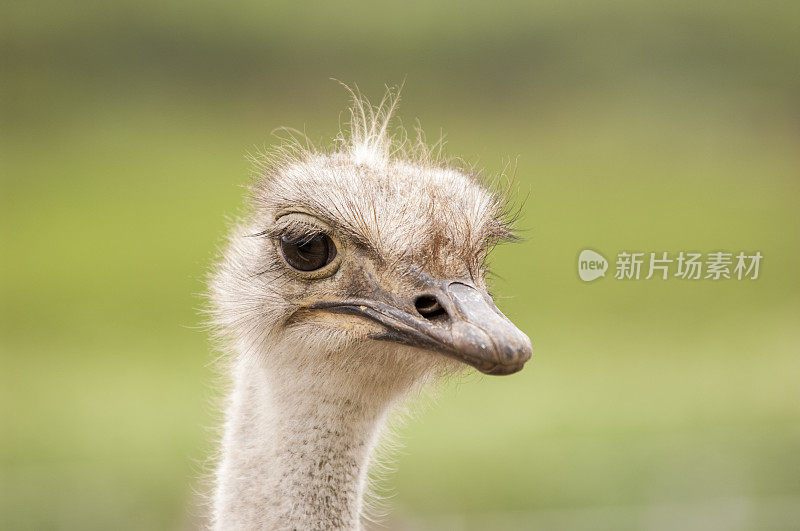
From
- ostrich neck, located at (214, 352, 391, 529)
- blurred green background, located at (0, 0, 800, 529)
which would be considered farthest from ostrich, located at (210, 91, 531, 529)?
blurred green background, located at (0, 0, 800, 529)

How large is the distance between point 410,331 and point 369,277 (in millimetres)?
168

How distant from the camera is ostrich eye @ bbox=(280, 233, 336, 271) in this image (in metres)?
2.15

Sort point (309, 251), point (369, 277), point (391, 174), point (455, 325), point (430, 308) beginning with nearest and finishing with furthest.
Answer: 1. point (455, 325)
2. point (430, 308)
3. point (369, 277)
4. point (309, 251)
5. point (391, 174)

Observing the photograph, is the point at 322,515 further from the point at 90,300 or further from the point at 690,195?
the point at 690,195

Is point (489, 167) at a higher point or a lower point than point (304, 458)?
higher

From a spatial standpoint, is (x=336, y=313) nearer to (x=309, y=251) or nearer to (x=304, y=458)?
(x=309, y=251)

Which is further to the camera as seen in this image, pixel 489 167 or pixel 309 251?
pixel 489 167

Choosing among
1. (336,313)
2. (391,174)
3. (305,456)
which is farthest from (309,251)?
(305,456)

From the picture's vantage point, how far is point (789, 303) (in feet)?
50.6

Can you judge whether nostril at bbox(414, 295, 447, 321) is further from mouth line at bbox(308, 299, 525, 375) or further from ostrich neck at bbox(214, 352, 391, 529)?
ostrich neck at bbox(214, 352, 391, 529)

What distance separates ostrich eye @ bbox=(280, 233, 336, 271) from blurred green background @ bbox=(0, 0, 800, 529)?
6.72m

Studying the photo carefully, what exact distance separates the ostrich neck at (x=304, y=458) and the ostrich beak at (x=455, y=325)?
0.24 metres

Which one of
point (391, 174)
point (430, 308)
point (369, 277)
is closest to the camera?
point (430, 308)

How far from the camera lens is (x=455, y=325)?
186 cm
